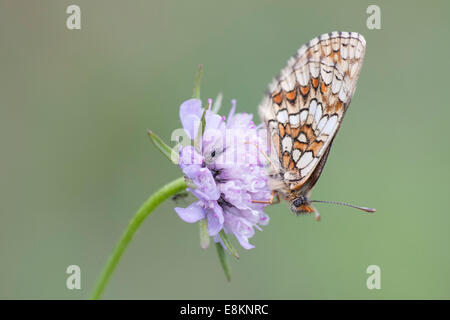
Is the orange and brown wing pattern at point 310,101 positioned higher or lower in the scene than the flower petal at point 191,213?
higher

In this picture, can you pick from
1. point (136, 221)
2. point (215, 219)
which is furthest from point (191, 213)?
point (136, 221)

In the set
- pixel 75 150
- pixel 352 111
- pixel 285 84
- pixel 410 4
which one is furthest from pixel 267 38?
pixel 285 84

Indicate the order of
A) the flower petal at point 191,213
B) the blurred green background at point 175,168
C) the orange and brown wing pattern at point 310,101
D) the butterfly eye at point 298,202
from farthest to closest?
the blurred green background at point 175,168 < the butterfly eye at point 298,202 < the orange and brown wing pattern at point 310,101 < the flower petal at point 191,213

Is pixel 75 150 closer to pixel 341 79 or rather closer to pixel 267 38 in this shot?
pixel 267 38

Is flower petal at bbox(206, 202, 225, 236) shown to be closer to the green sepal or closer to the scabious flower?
the scabious flower

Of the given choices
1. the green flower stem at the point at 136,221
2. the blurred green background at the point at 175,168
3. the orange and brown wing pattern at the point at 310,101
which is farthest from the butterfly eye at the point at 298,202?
the blurred green background at the point at 175,168

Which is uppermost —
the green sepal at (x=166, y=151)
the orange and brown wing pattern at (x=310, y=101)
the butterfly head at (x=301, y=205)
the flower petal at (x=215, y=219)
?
the orange and brown wing pattern at (x=310, y=101)

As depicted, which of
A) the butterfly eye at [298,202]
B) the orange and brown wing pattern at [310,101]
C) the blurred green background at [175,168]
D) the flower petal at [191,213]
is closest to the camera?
the flower petal at [191,213]

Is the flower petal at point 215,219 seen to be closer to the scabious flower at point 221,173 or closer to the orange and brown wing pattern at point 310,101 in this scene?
the scabious flower at point 221,173
